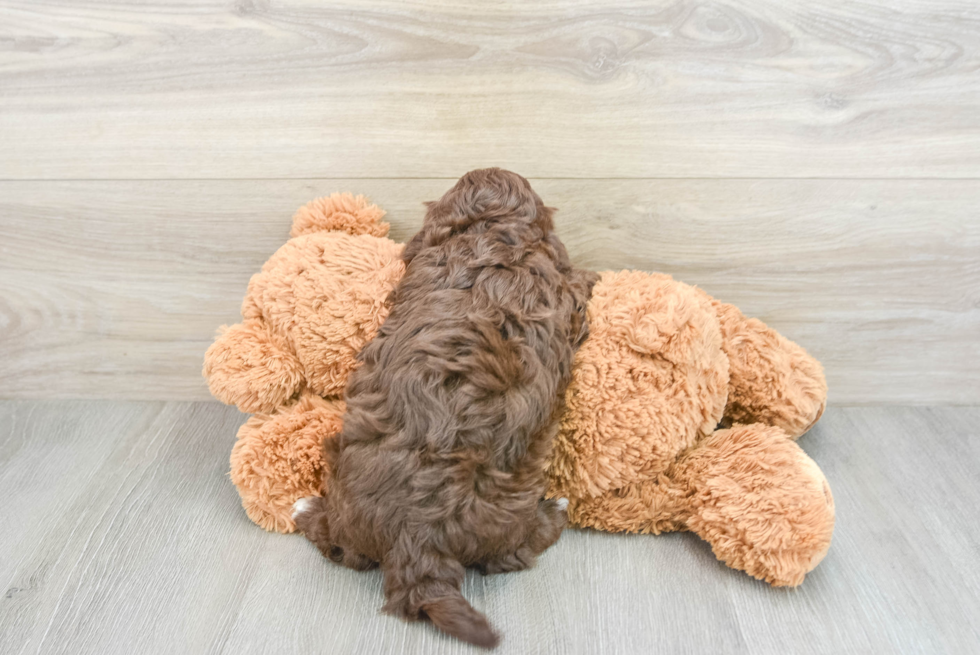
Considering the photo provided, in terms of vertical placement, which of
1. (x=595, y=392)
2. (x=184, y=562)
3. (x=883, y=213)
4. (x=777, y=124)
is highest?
(x=777, y=124)

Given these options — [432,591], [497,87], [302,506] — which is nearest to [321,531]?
[302,506]

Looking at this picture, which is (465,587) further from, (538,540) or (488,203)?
(488,203)

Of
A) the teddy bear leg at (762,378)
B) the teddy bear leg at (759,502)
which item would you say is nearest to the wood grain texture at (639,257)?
the teddy bear leg at (762,378)

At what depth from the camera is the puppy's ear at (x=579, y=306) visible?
2.56 ft

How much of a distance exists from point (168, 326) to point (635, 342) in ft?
2.38

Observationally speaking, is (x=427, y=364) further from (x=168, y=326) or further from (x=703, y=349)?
(x=168, y=326)

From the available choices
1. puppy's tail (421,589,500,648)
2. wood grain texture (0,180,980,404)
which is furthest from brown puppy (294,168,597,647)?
wood grain texture (0,180,980,404)

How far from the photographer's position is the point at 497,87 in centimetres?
90

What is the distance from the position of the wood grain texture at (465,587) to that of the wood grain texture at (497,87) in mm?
434

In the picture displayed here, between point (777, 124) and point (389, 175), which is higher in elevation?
point (777, 124)

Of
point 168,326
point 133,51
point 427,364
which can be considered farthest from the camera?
point 168,326

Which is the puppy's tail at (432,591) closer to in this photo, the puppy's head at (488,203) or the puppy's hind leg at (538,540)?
the puppy's hind leg at (538,540)

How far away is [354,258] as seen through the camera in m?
0.84

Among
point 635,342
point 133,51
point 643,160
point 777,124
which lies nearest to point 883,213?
point 777,124
